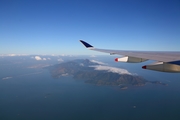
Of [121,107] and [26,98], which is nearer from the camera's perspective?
[121,107]

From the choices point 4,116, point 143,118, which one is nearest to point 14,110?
point 4,116

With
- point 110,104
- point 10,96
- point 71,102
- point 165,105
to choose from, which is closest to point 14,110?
point 10,96

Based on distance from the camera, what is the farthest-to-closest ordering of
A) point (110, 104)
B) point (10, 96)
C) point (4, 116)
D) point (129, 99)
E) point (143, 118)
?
1. point (10, 96)
2. point (129, 99)
3. point (110, 104)
4. point (4, 116)
5. point (143, 118)

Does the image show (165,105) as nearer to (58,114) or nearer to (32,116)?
(58,114)

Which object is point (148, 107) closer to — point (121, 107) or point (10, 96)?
point (121, 107)

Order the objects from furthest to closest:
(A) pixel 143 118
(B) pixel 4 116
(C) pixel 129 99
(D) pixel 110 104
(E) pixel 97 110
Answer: (C) pixel 129 99
(D) pixel 110 104
(E) pixel 97 110
(B) pixel 4 116
(A) pixel 143 118

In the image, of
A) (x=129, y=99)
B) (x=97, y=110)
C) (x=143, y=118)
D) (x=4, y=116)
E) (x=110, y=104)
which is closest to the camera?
(x=143, y=118)

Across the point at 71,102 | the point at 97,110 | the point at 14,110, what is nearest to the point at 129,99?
the point at 97,110

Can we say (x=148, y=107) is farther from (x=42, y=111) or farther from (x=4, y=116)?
(x=4, y=116)

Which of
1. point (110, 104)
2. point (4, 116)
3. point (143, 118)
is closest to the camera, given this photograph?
point (143, 118)
